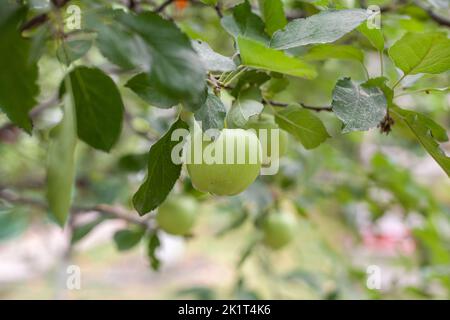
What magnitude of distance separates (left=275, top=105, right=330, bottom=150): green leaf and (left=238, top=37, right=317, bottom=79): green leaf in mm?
84

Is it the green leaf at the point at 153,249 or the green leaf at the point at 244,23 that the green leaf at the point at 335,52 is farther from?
the green leaf at the point at 153,249

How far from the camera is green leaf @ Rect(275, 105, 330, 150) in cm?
47

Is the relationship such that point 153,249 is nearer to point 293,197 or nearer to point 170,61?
point 293,197

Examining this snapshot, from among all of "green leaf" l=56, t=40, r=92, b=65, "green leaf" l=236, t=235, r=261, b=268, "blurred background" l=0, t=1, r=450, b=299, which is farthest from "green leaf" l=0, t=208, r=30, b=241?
"green leaf" l=56, t=40, r=92, b=65

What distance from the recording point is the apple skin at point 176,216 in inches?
32.1

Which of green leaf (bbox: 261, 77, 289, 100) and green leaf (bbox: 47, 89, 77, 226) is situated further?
green leaf (bbox: 261, 77, 289, 100)

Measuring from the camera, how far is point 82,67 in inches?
14.3

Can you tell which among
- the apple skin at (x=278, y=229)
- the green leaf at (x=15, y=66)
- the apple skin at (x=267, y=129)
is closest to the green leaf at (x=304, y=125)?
the apple skin at (x=267, y=129)

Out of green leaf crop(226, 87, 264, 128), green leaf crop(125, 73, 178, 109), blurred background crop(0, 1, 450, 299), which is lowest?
blurred background crop(0, 1, 450, 299)

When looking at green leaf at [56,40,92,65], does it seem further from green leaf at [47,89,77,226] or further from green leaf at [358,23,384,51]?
green leaf at [358,23,384,51]

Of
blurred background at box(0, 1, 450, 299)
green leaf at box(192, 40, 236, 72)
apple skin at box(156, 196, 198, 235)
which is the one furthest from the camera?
blurred background at box(0, 1, 450, 299)

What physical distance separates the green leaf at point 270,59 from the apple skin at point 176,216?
0.46m

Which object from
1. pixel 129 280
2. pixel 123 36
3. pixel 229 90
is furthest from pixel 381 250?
pixel 123 36

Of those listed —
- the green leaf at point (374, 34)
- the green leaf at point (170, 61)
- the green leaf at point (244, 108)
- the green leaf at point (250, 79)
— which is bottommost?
the green leaf at point (244, 108)
